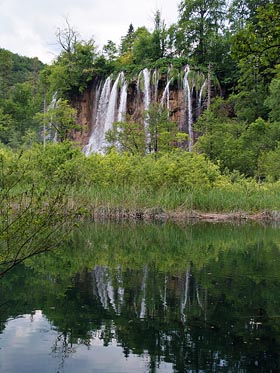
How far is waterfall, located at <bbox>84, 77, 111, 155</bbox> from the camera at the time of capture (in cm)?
3628

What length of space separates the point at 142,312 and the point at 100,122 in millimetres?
32104

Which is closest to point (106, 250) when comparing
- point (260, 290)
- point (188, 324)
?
point (260, 290)

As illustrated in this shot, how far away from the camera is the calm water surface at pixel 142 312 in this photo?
4488 mm

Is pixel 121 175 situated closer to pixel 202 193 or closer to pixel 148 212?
pixel 148 212

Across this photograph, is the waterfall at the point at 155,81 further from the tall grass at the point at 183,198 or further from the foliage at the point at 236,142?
the tall grass at the point at 183,198

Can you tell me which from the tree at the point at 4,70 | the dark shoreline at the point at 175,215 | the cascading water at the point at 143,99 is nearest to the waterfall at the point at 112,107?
the cascading water at the point at 143,99

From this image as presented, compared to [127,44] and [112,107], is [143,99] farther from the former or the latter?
[127,44]

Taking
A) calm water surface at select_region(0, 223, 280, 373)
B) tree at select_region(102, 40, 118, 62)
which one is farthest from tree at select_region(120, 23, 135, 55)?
calm water surface at select_region(0, 223, 280, 373)

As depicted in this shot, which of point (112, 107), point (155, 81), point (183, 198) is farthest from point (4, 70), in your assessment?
point (183, 198)

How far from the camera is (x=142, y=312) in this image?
598 centimetres

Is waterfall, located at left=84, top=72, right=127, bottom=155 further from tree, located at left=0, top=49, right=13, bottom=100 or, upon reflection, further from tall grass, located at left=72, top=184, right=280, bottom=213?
tree, located at left=0, top=49, right=13, bottom=100

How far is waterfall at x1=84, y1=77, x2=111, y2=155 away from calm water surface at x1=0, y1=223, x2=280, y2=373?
25.6 metres

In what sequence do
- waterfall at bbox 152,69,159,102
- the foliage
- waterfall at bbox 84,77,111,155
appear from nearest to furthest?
the foliage → waterfall at bbox 152,69,159,102 → waterfall at bbox 84,77,111,155

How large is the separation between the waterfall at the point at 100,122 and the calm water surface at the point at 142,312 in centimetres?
2560
